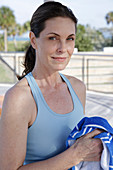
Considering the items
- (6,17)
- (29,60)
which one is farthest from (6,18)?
(29,60)

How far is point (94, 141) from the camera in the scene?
81 centimetres

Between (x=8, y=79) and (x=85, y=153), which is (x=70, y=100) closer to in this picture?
(x=85, y=153)

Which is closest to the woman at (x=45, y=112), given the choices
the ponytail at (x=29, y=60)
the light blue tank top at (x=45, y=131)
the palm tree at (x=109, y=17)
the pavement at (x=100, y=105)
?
the light blue tank top at (x=45, y=131)

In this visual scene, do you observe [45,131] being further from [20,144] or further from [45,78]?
[45,78]

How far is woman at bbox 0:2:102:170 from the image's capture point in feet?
2.61

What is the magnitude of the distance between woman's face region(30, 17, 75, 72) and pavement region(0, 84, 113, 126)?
116 inches

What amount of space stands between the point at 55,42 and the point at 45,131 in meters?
0.32

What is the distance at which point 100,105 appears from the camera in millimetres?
4789

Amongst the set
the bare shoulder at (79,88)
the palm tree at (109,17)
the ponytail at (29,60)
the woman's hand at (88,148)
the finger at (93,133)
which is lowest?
the woman's hand at (88,148)

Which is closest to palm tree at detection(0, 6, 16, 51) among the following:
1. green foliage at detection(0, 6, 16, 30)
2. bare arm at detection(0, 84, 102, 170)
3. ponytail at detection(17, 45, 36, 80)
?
green foliage at detection(0, 6, 16, 30)

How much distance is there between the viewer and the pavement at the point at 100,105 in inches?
165

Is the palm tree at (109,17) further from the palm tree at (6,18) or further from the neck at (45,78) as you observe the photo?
the neck at (45,78)

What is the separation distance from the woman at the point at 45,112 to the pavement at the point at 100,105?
2.88 metres

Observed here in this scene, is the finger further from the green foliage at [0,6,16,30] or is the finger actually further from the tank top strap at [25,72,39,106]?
the green foliage at [0,6,16,30]
